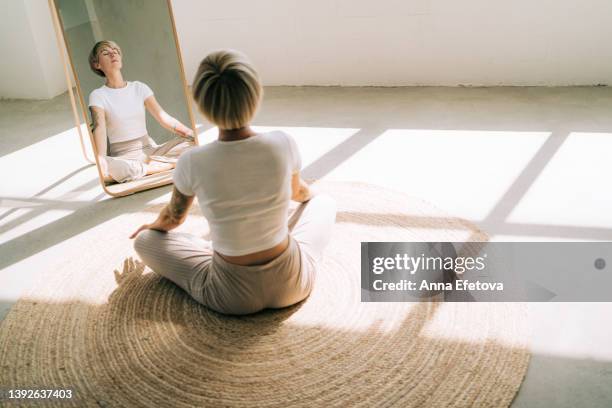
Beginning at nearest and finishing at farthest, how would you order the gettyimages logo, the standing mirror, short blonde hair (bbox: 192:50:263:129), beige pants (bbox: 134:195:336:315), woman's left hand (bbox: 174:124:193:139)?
short blonde hair (bbox: 192:50:263:129) < beige pants (bbox: 134:195:336:315) < the gettyimages logo < the standing mirror < woman's left hand (bbox: 174:124:193:139)

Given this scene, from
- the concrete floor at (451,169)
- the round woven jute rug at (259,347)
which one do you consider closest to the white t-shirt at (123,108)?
the concrete floor at (451,169)

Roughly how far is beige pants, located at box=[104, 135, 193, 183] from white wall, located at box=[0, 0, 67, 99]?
1.85 m

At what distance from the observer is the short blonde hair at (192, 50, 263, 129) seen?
147cm

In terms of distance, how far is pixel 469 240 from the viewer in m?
2.16

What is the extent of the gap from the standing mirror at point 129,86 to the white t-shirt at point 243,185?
1139 millimetres

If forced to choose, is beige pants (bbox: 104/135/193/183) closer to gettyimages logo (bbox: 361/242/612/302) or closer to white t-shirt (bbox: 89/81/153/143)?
white t-shirt (bbox: 89/81/153/143)

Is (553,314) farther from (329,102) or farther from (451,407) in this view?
(329,102)

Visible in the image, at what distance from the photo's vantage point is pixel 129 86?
2.63 metres

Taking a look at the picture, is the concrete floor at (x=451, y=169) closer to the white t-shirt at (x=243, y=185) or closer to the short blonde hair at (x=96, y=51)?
the short blonde hair at (x=96, y=51)

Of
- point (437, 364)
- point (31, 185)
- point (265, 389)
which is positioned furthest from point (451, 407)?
point (31, 185)

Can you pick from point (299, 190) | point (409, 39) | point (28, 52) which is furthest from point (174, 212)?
point (28, 52)

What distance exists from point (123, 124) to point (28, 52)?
1965 millimetres

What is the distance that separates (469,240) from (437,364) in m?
0.68

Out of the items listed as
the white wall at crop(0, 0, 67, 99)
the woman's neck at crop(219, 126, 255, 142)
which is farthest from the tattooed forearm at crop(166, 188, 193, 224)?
the white wall at crop(0, 0, 67, 99)
